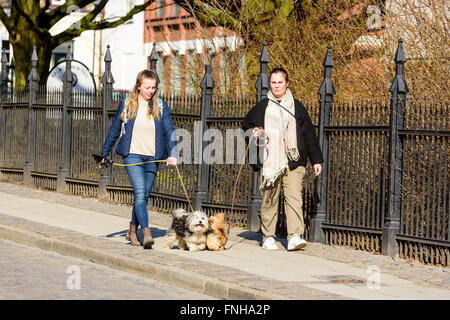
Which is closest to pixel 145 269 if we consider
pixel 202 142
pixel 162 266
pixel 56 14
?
pixel 162 266

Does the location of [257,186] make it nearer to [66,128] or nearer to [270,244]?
[270,244]

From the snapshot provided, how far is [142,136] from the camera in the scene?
11.4 metres

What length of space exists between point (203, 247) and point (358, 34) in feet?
21.2

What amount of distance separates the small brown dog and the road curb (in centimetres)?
109

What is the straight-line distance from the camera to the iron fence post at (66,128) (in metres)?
17.9

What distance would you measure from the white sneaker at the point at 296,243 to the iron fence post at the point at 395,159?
0.88 metres

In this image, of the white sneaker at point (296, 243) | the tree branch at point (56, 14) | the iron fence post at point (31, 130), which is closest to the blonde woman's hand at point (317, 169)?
the white sneaker at point (296, 243)

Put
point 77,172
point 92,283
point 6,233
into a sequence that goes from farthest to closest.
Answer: point 77,172 < point 6,233 < point 92,283

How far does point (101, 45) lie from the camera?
171ft

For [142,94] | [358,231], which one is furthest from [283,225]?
[142,94]

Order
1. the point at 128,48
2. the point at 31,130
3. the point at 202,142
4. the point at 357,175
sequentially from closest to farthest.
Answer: the point at 357,175
the point at 202,142
the point at 31,130
the point at 128,48

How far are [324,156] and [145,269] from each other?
3180mm

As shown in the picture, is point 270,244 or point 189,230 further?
point 270,244
